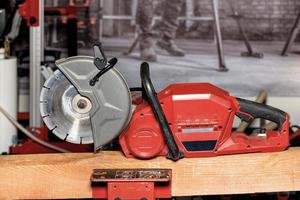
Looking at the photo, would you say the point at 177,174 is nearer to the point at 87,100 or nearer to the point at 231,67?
the point at 87,100

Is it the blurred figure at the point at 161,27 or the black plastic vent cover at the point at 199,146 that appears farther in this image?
the blurred figure at the point at 161,27

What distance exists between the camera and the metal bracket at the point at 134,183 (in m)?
1.47

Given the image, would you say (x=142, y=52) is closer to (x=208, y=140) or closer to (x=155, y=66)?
(x=155, y=66)

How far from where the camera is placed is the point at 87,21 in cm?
302

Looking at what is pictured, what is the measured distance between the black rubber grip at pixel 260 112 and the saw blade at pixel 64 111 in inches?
18.6

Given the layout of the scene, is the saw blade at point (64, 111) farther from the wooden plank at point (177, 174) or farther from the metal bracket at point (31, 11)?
the metal bracket at point (31, 11)

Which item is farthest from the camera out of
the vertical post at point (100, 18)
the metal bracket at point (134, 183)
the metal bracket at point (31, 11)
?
the vertical post at point (100, 18)

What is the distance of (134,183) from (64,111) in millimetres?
296

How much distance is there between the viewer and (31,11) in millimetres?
2574

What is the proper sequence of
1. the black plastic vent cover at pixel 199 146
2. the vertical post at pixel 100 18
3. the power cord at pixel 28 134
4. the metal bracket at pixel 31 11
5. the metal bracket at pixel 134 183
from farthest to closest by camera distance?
the vertical post at pixel 100 18
the metal bracket at pixel 31 11
the power cord at pixel 28 134
the black plastic vent cover at pixel 199 146
the metal bracket at pixel 134 183

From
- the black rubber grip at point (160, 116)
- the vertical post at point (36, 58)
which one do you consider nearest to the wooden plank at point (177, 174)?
→ the black rubber grip at point (160, 116)

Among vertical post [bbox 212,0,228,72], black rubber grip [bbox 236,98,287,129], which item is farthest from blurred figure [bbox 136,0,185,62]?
black rubber grip [bbox 236,98,287,129]

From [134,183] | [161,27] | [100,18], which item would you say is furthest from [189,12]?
[134,183]

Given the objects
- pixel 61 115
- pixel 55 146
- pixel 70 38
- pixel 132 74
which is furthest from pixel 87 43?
pixel 61 115
